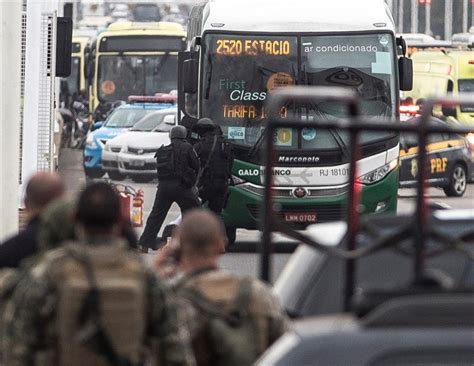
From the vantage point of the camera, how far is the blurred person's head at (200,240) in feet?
20.0

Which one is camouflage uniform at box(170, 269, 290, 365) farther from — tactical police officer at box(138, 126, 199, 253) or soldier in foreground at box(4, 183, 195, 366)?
tactical police officer at box(138, 126, 199, 253)

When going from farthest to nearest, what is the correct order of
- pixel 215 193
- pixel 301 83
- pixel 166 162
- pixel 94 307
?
1. pixel 301 83
2. pixel 215 193
3. pixel 166 162
4. pixel 94 307

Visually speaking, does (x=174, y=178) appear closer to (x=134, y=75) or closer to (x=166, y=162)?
(x=166, y=162)

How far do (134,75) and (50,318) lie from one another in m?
40.4

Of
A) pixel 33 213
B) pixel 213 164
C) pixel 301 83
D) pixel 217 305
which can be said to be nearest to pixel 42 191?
pixel 33 213

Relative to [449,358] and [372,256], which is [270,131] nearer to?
[372,256]

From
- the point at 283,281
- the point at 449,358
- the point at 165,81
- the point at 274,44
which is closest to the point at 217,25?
the point at 274,44

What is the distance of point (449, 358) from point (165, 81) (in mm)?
41813

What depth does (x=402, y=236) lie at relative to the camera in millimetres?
5953

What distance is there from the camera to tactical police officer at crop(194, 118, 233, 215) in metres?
19.1

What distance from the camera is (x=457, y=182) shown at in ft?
98.1

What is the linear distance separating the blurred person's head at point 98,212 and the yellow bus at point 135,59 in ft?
127

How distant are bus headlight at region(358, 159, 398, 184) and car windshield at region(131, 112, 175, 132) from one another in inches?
539

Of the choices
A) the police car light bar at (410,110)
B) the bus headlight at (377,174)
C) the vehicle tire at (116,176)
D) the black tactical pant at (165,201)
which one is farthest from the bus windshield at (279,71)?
the vehicle tire at (116,176)
